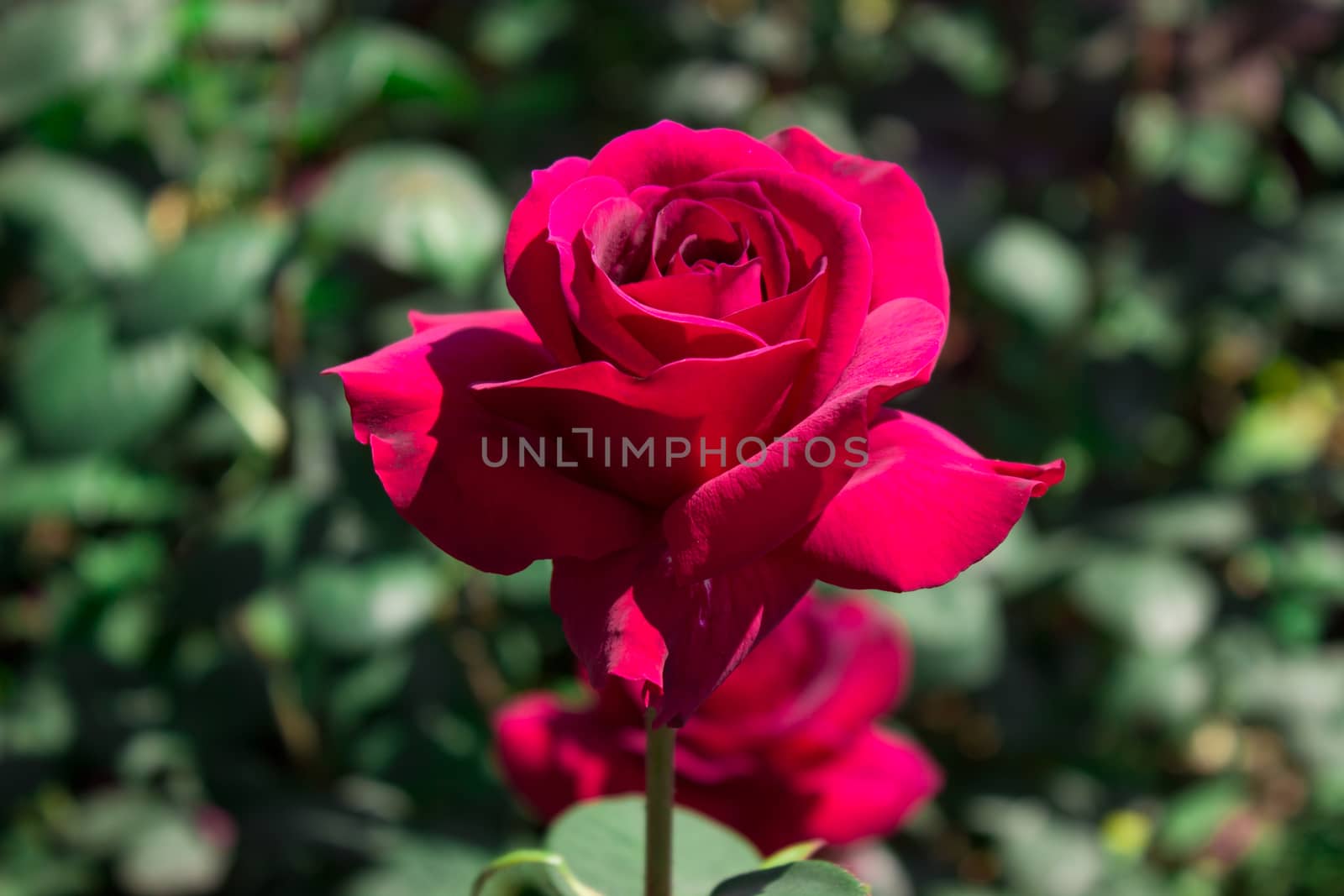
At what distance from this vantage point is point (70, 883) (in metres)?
1.32

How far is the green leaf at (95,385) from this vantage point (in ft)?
3.35

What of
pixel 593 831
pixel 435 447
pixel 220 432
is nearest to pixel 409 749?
pixel 220 432

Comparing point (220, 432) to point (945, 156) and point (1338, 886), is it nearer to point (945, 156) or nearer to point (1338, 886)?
point (945, 156)

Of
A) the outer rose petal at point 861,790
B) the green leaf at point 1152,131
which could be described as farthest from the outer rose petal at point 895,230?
the green leaf at point 1152,131

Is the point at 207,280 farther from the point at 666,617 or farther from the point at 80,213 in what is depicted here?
the point at 666,617

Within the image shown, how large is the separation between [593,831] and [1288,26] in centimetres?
149

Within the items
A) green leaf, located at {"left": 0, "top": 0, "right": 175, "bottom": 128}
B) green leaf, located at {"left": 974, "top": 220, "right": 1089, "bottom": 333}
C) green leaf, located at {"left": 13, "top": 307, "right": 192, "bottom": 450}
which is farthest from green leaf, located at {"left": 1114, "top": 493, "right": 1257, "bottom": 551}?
green leaf, located at {"left": 0, "top": 0, "right": 175, "bottom": 128}

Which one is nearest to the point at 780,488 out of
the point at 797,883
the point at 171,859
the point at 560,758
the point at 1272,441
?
the point at 797,883

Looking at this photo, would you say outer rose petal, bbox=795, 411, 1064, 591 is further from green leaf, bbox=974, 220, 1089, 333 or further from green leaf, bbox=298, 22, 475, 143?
green leaf, bbox=974, 220, 1089, 333

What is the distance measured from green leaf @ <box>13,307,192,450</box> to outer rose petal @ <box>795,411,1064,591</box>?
2.68ft

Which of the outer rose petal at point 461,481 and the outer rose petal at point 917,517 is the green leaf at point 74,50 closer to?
the outer rose petal at point 461,481

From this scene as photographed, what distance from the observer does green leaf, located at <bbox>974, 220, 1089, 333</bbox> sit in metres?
1.35

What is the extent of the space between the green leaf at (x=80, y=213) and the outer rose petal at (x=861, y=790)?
33.4 inches

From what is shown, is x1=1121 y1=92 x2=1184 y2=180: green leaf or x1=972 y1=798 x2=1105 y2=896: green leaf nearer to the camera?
x1=972 y1=798 x2=1105 y2=896: green leaf
